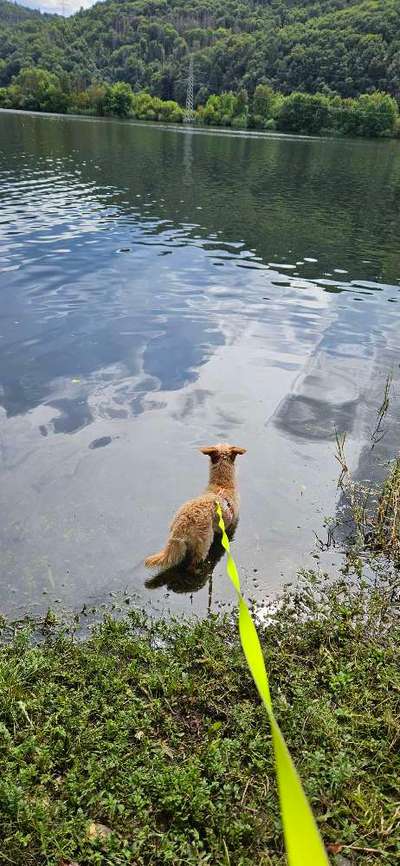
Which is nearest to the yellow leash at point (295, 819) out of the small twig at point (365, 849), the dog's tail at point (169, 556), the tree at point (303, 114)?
the small twig at point (365, 849)

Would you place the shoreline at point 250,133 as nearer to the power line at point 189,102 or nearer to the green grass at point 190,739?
the power line at point 189,102

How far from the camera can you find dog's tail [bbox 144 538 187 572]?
630 centimetres

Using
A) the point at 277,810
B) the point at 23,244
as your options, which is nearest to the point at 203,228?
the point at 23,244

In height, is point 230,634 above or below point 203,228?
below

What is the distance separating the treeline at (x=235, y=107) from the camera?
440 ft

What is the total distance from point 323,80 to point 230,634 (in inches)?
7720

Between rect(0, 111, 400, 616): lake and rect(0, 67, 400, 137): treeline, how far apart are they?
12528 cm

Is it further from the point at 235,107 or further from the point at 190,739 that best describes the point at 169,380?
the point at 235,107

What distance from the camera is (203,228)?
1022 inches

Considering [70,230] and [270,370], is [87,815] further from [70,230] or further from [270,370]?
[70,230]

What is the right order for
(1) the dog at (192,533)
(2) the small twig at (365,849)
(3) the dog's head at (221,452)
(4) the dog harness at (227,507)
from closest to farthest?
(2) the small twig at (365,849) → (1) the dog at (192,533) → (4) the dog harness at (227,507) → (3) the dog's head at (221,452)

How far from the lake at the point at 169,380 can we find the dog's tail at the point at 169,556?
266 millimetres

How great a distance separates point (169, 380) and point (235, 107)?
544 ft

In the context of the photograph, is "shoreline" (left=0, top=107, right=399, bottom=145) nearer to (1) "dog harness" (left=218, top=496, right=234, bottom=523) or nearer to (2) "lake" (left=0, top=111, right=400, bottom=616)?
(2) "lake" (left=0, top=111, right=400, bottom=616)
